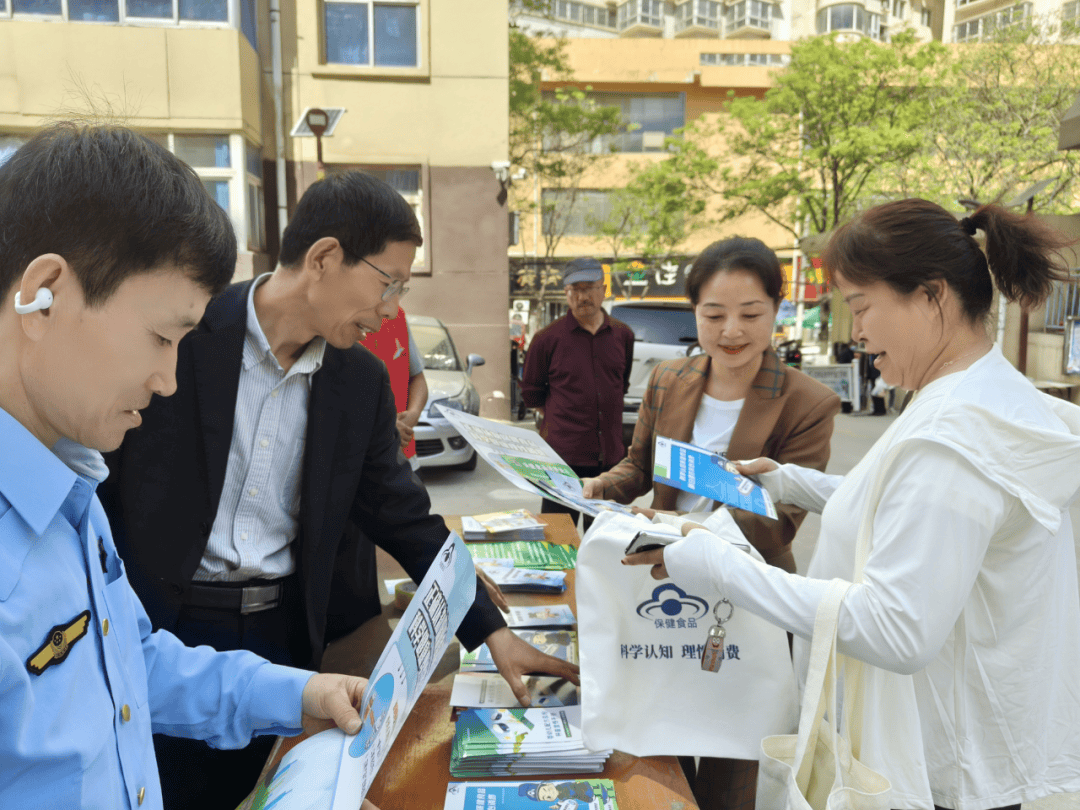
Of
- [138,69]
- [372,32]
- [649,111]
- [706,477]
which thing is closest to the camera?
[706,477]

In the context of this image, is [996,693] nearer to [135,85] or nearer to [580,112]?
[135,85]

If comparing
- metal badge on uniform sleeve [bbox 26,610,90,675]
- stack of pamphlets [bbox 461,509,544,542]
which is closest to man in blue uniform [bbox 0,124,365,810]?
metal badge on uniform sleeve [bbox 26,610,90,675]

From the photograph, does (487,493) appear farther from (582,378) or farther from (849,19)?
(849,19)

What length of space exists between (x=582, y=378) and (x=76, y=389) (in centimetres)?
379

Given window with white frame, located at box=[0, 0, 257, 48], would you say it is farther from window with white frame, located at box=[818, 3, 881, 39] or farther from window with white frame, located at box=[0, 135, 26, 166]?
window with white frame, located at box=[818, 3, 881, 39]

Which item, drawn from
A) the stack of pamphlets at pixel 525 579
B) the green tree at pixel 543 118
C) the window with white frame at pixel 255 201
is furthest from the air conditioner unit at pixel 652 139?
the stack of pamphlets at pixel 525 579

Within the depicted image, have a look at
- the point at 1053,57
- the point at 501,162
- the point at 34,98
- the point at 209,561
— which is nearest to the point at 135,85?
the point at 34,98

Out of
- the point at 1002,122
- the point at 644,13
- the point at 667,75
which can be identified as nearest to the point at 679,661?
the point at 1002,122

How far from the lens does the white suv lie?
28.8ft

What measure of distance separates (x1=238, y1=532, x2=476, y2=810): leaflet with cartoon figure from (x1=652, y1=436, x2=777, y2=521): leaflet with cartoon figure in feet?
2.13

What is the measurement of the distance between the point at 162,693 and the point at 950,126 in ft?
62.1

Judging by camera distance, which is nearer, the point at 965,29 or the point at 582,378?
the point at 582,378

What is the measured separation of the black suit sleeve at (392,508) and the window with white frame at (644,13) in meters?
47.9

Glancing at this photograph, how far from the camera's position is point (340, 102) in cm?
1087
